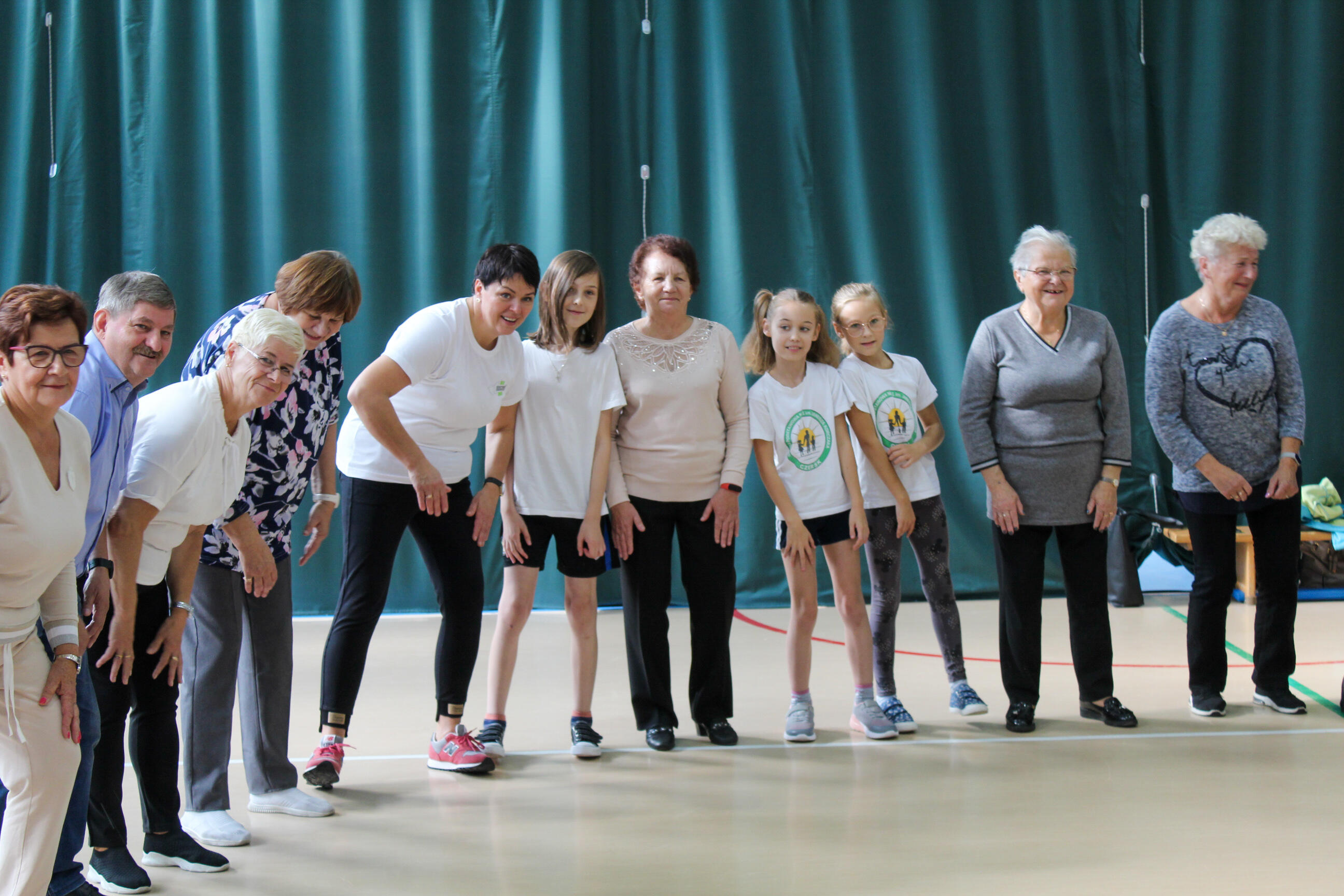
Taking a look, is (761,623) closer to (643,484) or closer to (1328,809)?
(643,484)

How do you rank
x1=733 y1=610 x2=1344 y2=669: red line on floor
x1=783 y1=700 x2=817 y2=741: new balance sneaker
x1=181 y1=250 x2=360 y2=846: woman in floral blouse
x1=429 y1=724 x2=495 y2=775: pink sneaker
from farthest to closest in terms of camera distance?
x1=733 y1=610 x2=1344 y2=669: red line on floor, x1=783 y1=700 x2=817 y2=741: new balance sneaker, x1=429 y1=724 x2=495 y2=775: pink sneaker, x1=181 y1=250 x2=360 y2=846: woman in floral blouse

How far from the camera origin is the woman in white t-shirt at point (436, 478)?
2467 millimetres

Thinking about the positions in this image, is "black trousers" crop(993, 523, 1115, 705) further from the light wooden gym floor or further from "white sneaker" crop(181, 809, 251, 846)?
"white sneaker" crop(181, 809, 251, 846)

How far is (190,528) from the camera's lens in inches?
76.3

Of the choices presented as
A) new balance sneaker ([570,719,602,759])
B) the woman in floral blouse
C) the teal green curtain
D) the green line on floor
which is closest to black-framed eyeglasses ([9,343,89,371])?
the woman in floral blouse

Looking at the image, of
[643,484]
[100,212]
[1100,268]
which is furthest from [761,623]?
[100,212]

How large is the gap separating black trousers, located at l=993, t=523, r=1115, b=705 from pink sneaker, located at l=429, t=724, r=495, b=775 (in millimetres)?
1328

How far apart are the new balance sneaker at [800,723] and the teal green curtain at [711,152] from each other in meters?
2.06

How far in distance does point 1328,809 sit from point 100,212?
4.83 metres

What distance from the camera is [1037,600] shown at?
9.51 ft

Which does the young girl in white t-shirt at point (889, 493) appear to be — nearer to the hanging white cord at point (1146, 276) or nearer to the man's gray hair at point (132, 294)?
the man's gray hair at point (132, 294)

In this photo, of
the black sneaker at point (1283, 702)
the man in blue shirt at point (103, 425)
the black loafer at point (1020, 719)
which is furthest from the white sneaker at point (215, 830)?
the black sneaker at point (1283, 702)

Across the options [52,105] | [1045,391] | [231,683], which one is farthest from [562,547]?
[52,105]

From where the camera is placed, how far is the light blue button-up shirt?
1751 millimetres
